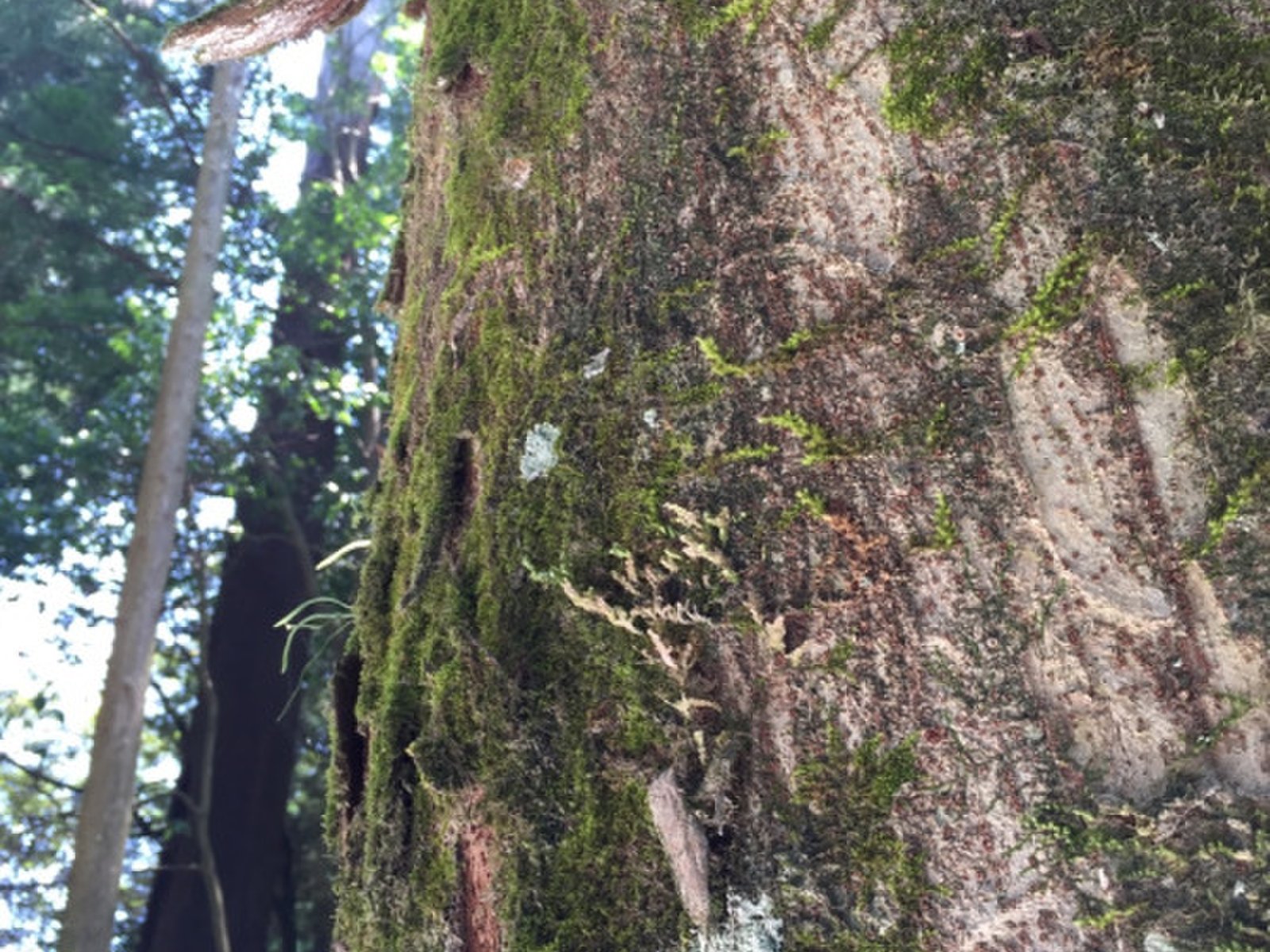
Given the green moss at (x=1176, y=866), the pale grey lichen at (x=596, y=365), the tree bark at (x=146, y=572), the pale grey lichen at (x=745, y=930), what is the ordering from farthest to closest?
the tree bark at (x=146, y=572) < the pale grey lichen at (x=596, y=365) < the pale grey lichen at (x=745, y=930) < the green moss at (x=1176, y=866)

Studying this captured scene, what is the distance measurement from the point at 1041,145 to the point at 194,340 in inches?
260

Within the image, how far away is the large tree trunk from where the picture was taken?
1060 mm

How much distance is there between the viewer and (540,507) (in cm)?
136

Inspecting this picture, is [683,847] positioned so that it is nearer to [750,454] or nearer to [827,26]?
[750,454]

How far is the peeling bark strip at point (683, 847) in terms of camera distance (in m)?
1.13

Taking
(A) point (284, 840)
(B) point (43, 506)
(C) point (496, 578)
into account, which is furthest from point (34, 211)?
(C) point (496, 578)

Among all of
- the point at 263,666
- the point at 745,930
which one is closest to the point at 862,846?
the point at 745,930

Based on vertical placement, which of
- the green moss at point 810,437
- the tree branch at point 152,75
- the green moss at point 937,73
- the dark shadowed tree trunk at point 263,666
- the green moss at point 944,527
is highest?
the tree branch at point 152,75

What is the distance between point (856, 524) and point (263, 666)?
811 cm

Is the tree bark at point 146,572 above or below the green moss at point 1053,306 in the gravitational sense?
above

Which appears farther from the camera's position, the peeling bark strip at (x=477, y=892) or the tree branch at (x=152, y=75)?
the tree branch at (x=152, y=75)

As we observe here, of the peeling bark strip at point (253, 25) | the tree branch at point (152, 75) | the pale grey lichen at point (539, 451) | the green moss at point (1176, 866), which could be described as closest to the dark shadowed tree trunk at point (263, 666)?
the tree branch at point (152, 75)

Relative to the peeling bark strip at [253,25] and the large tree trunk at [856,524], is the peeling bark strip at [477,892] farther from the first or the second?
the peeling bark strip at [253,25]

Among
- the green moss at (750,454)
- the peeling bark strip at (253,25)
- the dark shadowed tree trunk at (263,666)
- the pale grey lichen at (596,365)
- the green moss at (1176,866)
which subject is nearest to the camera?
the green moss at (1176,866)
